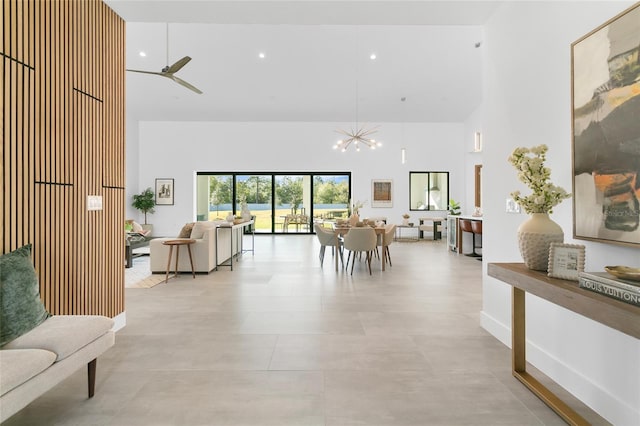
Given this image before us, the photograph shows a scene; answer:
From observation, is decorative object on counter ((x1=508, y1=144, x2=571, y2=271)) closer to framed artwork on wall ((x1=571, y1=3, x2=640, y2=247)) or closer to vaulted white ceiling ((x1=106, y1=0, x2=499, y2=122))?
framed artwork on wall ((x1=571, y1=3, x2=640, y2=247))

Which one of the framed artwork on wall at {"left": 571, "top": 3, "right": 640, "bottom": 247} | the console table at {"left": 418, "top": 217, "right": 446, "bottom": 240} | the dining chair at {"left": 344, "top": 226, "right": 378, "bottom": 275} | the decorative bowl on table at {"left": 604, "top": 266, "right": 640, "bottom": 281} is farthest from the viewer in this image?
the console table at {"left": 418, "top": 217, "right": 446, "bottom": 240}

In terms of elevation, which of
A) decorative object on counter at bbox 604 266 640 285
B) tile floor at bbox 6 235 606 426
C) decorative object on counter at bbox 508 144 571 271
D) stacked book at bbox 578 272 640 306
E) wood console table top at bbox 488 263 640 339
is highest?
decorative object on counter at bbox 508 144 571 271

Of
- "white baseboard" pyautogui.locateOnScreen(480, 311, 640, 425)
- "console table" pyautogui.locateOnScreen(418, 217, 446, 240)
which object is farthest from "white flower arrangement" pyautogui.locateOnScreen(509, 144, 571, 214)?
"console table" pyautogui.locateOnScreen(418, 217, 446, 240)

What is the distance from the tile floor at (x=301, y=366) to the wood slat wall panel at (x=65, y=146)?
708mm

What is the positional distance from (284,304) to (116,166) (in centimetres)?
237

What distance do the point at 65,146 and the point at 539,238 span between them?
350 cm

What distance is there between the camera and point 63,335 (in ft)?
6.06

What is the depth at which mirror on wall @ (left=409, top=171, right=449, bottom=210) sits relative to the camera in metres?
11.9

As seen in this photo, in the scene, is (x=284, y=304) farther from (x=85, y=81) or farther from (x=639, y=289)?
(x=639, y=289)

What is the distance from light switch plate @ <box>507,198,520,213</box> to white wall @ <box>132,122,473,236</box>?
29.5 ft

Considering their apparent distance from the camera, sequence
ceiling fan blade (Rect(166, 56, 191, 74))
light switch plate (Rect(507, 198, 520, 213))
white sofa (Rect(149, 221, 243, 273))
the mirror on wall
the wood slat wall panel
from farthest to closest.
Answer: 1. the mirror on wall
2. white sofa (Rect(149, 221, 243, 273))
3. ceiling fan blade (Rect(166, 56, 191, 74))
4. light switch plate (Rect(507, 198, 520, 213))
5. the wood slat wall panel

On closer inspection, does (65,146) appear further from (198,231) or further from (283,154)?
(283,154)

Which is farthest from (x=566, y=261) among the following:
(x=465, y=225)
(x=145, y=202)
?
(x=145, y=202)

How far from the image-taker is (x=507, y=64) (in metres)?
2.89
